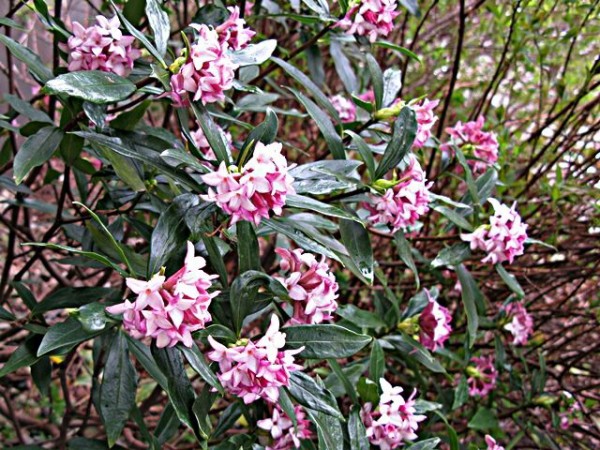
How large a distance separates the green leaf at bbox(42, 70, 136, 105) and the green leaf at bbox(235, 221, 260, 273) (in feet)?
0.87

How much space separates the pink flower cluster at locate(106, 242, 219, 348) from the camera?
30.9 inches

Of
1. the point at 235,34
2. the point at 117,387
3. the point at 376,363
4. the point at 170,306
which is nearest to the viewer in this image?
the point at 170,306

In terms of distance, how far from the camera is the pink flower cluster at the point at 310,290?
994mm

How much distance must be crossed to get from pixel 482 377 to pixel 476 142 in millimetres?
617

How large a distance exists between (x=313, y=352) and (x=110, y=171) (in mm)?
566

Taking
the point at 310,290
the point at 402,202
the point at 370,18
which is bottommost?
the point at 310,290

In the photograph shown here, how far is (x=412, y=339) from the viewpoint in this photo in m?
1.38

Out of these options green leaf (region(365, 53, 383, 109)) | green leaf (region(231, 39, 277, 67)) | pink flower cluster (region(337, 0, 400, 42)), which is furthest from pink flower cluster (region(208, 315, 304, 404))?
pink flower cluster (region(337, 0, 400, 42))

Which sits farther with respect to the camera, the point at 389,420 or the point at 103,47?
the point at 389,420

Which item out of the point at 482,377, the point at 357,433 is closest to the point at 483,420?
the point at 482,377

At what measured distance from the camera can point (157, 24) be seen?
1.03m

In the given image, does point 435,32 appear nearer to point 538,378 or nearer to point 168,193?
point 538,378

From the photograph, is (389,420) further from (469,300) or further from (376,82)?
(376,82)

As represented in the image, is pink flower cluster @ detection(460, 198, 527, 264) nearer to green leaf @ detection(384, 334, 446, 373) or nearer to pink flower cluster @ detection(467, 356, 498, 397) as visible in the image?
green leaf @ detection(384, 334, 446, 373)
